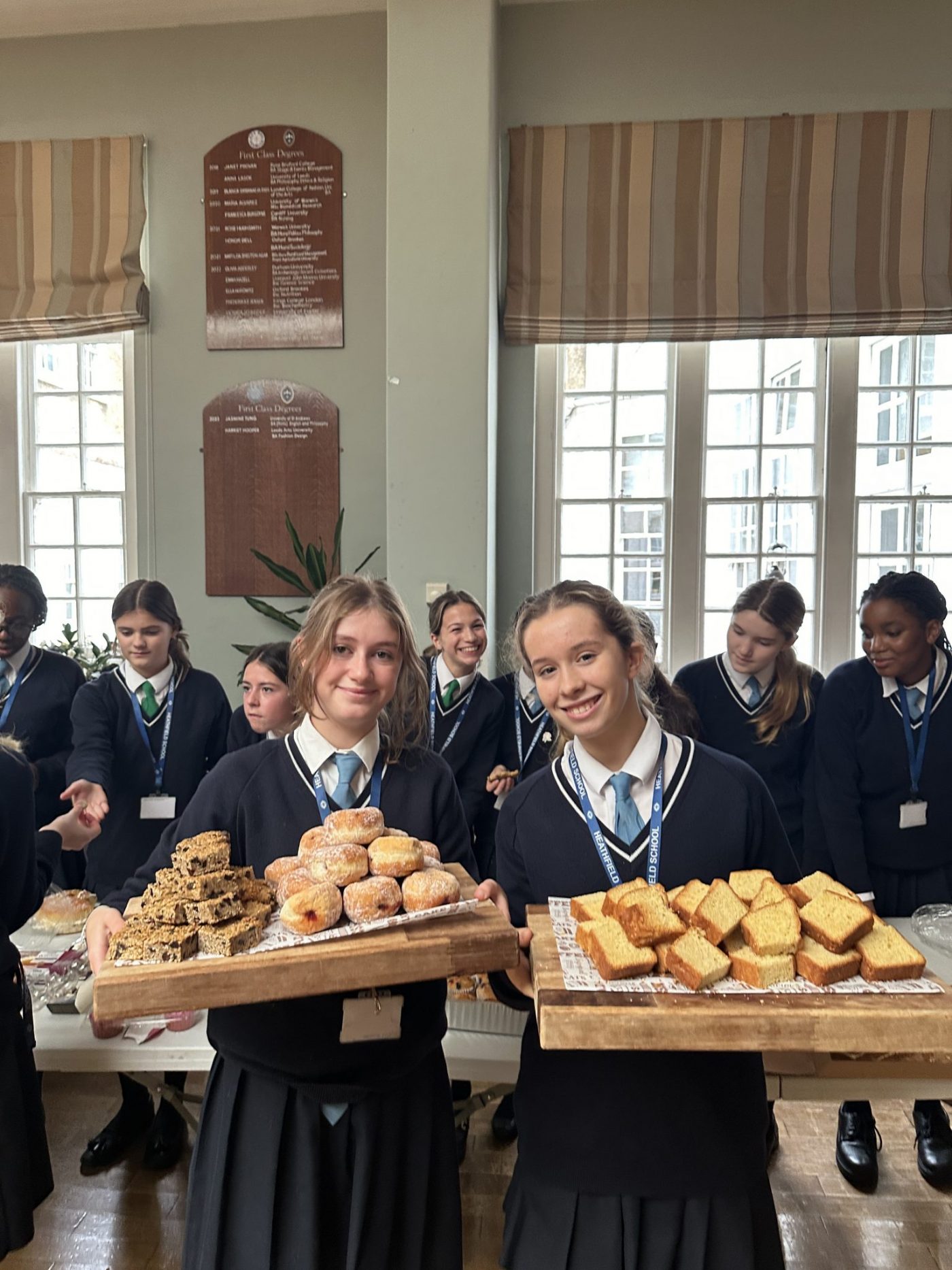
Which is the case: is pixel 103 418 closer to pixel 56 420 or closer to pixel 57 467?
pixel 56 420

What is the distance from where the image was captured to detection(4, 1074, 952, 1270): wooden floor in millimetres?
2104

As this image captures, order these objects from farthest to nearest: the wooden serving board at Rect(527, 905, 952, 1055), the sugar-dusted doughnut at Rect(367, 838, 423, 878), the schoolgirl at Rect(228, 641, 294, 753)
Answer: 1. the schoolgirl at Rect(228, 641, 294, 753)
2. the sugar-dusted doughnut at Rect(367, 838, 423, 878)
3. the wooden serving board at Rect(527, 905, 952, 1055)

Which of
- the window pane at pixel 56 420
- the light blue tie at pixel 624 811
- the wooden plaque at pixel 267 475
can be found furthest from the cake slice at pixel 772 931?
the window pane at pixel 56 420

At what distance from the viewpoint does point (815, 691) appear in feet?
10.4

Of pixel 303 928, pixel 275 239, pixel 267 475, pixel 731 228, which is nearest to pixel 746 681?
pixel 303 928

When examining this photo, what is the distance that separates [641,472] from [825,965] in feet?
12.3

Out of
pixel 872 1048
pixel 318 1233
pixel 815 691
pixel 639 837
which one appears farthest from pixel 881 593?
pixel 318 1233

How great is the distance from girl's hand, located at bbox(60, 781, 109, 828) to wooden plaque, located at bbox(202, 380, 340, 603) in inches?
97.3

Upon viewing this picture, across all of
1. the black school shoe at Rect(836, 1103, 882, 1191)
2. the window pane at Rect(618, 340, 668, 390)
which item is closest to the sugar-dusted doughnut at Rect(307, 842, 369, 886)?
the black school shoe at Rect(836, 1103, 882, 1191)

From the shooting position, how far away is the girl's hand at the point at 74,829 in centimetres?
203

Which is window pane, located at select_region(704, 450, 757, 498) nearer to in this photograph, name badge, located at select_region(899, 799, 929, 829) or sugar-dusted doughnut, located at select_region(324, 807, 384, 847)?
name badge, located at select_region(899, 799, 929, 829)

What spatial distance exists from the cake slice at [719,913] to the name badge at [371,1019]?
0.44 m

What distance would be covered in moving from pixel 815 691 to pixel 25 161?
4.74 metres

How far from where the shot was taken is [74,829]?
2.05 meters
